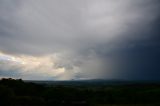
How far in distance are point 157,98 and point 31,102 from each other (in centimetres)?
5139

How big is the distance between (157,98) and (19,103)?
5527cm

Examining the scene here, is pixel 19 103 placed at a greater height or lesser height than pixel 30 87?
lesser

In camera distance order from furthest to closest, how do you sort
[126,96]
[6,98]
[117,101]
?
[126,96] → [117,101] → [6,98]

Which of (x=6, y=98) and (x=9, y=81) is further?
(x=9, y=81)

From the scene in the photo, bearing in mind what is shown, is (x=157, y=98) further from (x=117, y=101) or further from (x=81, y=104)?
(x=81, y=104)

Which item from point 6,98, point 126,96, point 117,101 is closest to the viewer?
point 6,98

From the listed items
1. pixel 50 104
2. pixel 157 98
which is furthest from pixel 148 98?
pixel 50 104

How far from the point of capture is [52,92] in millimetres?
100500

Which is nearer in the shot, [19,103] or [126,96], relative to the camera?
[19,103]

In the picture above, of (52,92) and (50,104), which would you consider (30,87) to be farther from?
(50,104)

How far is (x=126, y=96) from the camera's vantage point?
10719 centimetres

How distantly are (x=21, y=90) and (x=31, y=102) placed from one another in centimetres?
2337

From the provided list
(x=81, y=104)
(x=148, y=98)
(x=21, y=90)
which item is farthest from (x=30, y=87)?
(x=148, y=98)

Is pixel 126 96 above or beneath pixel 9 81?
beneath
